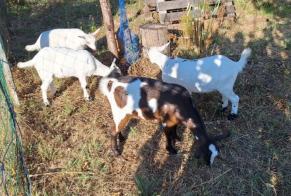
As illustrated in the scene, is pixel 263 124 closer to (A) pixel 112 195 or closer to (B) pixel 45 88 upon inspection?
(A) pixel 112 195

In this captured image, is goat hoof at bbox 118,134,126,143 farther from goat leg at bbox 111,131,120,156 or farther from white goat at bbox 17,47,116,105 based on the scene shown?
white goat at bbox 17,47,116,105

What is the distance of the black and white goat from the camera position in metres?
4.81

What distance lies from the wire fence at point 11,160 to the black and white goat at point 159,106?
1190mm

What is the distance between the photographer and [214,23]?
8664 mm

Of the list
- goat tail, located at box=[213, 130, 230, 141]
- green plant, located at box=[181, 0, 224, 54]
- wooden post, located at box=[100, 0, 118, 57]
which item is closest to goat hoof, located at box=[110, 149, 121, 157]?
goat tail, located at box=[213, 130, 230, 141]

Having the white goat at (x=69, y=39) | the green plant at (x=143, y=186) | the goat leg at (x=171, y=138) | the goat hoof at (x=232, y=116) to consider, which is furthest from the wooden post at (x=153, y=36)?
the green plant at (x=143, y=186)

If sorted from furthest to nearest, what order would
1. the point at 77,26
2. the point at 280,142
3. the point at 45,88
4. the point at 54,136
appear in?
the point at 77,26, the point at 45,88, the point at 54,136, the point at 280,142

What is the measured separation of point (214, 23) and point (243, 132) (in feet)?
11.9

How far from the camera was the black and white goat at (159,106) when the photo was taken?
481 cm

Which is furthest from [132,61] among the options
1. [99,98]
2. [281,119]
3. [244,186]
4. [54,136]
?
[244,186]

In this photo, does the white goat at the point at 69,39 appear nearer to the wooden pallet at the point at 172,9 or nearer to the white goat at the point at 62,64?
the white goat at the point at 62,64

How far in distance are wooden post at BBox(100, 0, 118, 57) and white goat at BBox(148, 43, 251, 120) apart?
1.64 meters

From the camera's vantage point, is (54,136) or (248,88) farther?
(248,88)

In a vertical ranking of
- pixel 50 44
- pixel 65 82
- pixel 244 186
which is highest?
pixel 50 44
